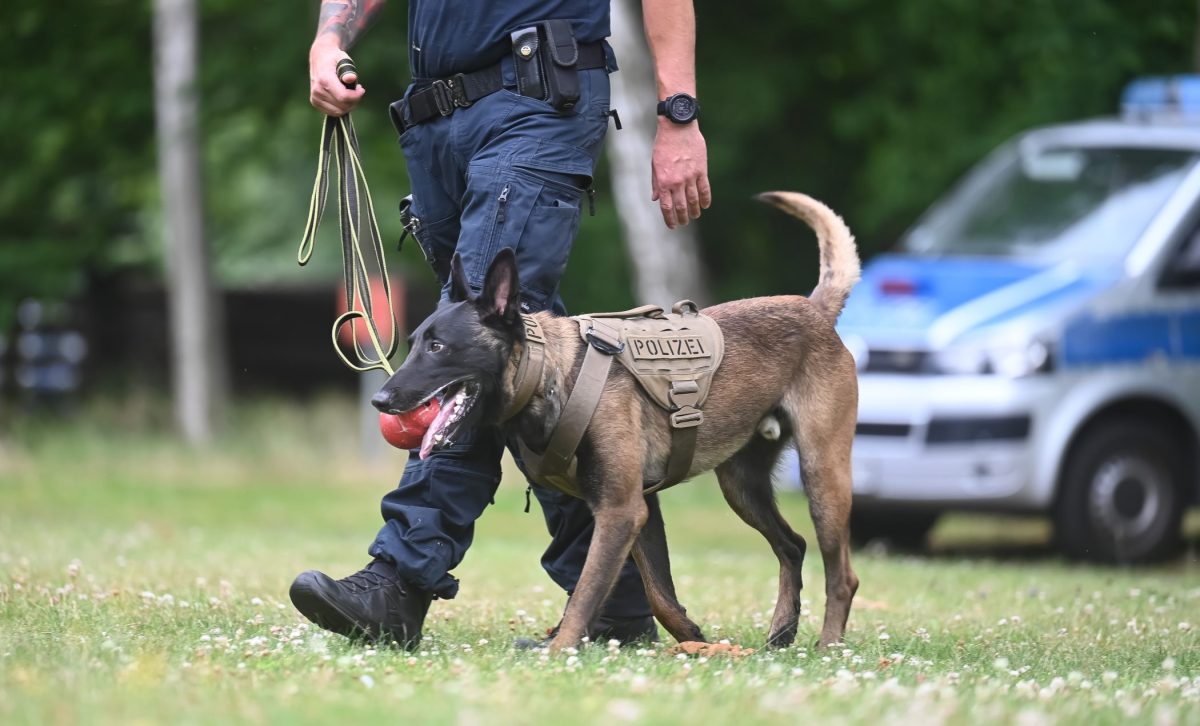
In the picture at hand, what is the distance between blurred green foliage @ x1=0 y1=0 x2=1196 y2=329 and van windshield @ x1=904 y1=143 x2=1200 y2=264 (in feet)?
10.5

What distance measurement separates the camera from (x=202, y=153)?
1678 centimetres

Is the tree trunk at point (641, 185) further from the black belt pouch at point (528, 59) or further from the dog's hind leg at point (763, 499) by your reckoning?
the black belt pouch at point (528, 59)

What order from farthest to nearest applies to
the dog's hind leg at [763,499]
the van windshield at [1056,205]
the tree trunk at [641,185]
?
the tree trunk at [641,185], the van windshield at [1056,205], the dog's hind leg at [763,499]

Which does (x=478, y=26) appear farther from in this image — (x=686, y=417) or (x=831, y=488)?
(x=831, y=488)

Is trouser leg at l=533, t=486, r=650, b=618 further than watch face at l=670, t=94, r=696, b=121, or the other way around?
trouser leg at l=533, t=486, r=650, b=618

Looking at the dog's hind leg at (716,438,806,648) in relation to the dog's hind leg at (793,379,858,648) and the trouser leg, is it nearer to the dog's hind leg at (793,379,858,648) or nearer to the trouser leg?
the dog's hind leg at (793,379,858,648)

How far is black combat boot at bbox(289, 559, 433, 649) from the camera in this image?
15.6ft

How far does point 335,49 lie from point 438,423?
1301 millimetres

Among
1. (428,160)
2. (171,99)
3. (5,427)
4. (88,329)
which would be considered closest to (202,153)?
(171,99)

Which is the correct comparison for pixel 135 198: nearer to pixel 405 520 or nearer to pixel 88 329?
pixel 88 329

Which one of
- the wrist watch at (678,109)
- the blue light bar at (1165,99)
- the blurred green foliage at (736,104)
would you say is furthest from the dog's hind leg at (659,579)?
the blurred green foliage at (736,104)

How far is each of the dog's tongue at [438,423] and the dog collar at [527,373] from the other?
191 millimetres

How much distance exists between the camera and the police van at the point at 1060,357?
9.24 m

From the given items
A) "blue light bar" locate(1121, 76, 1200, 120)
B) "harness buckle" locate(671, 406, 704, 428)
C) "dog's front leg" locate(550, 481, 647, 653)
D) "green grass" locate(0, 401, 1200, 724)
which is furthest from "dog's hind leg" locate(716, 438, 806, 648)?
"blue light bar" locate(1121, 76, 1200, 120)
